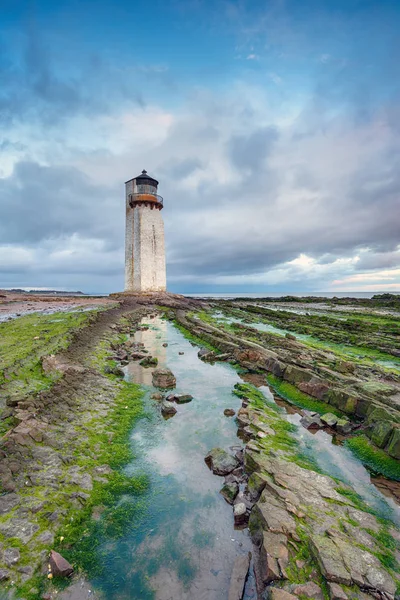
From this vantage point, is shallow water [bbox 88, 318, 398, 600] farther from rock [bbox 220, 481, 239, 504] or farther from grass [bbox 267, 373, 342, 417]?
grass [bbox 267, 373, 342, 417]

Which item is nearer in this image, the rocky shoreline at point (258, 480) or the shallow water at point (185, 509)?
the rocky shoreline at point (258, 480)

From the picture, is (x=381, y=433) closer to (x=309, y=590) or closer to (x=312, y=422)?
(x=312, y=422)

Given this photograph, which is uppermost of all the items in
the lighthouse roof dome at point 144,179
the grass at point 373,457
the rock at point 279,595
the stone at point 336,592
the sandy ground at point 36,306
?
the lighthouse roof dome at point 144,179

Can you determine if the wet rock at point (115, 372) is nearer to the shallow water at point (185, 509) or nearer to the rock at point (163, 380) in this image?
the rock at point (163, 380)

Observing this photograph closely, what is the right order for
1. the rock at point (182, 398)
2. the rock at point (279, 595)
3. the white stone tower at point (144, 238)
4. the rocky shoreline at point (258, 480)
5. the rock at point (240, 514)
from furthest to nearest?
the white stone tower at point (144, 238) → the rock at point (182, 398) → the rock at point (240, 514) → the rocky shoreline at point (258, 480) → the rock at point (279, 595)

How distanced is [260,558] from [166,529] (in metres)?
1.68

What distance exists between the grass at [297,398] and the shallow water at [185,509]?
4.01 ft

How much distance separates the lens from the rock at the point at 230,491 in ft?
19.1

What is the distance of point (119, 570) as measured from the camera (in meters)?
4.32

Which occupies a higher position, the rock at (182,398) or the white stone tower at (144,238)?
the white stone tower at (144,238)

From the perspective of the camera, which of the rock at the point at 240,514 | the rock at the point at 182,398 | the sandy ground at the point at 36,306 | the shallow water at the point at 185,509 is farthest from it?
the sandy ground at the point at 36,306

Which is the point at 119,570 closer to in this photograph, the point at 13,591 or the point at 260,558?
the point at 13,591

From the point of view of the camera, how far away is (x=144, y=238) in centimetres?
5209

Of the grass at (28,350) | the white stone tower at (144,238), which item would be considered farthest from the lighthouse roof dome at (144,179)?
the grass at (28,350)
